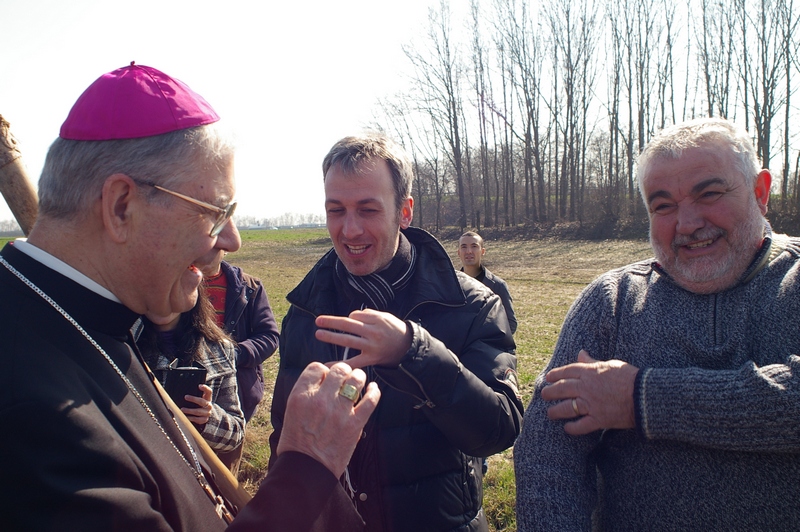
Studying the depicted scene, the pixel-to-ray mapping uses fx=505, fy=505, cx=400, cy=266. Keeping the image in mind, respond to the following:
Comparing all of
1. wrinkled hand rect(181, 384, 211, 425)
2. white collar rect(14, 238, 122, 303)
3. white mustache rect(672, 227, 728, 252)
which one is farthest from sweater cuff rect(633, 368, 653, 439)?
wrinkled hand rect(181, 384, 211, 425)

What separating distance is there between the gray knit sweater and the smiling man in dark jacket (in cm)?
27

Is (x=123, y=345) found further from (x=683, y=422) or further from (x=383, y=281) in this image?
(x=683, y=422)

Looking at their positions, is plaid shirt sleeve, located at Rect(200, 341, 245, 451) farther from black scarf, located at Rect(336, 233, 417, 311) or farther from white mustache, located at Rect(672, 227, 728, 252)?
white mustache, located at Rect(672, 227, 728, 252)

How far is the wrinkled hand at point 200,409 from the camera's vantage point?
2.59 m

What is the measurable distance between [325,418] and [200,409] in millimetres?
1548

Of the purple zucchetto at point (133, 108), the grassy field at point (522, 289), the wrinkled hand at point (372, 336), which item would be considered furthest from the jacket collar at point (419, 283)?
the grassy field at point (522, 289)

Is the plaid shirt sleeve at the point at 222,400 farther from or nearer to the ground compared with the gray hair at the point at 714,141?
nearer to the ground

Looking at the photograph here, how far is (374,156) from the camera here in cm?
238

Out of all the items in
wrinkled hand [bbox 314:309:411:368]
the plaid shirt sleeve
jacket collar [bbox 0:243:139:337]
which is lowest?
the plaid shirt sleeve

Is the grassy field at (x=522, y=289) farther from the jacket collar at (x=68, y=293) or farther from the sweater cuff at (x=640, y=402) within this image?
the jacket collar at (x=68, y=293)

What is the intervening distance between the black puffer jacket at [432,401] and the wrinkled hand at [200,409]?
0.44 meters

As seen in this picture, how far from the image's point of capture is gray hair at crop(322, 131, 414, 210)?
2.36 m

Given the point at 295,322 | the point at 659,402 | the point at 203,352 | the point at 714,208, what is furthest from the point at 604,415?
the point at 203,352

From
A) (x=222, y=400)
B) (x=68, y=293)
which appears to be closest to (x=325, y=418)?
(x=68, y=293)
